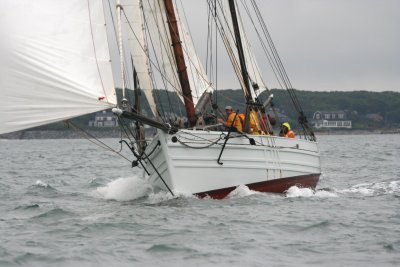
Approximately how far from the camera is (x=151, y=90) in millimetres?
22141

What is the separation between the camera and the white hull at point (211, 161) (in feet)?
65.3

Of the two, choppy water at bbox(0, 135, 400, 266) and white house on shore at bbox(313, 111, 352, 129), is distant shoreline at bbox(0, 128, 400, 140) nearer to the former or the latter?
white house on shore at bbox(313, 111, 352, 129)

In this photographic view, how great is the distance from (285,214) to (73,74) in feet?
17.9

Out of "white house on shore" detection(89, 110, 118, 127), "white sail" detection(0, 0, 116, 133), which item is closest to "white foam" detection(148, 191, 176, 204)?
"white sail" detection(0, 0, 116, 133)

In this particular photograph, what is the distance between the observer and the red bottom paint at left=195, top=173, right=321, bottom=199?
68.1 ft

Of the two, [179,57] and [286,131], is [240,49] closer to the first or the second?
[179,57]

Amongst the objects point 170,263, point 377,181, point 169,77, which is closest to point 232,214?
point 170,263

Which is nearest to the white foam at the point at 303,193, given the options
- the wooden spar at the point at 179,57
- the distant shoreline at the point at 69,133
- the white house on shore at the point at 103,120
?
the wooden spar at the point at 179,57

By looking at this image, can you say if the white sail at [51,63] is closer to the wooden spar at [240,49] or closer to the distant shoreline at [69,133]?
the wooden spar at [240,49]

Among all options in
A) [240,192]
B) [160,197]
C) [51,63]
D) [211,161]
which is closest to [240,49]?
[211,161]

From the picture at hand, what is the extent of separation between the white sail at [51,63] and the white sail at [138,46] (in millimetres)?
4559

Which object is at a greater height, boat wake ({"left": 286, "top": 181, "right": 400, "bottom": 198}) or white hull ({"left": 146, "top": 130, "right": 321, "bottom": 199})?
white hull ({"left": 146, "top": 130, "right": 321, "bottom": 199})

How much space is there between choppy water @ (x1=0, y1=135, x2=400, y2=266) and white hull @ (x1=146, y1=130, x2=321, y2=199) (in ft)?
1.34

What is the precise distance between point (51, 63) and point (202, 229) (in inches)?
168
